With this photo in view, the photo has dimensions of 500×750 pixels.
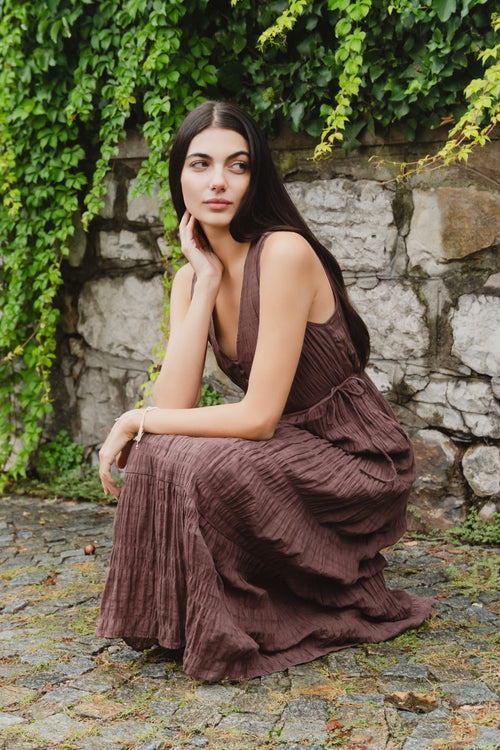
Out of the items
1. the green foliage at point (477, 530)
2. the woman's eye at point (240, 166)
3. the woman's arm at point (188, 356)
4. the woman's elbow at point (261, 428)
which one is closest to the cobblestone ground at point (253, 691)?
the green foliage at point (477, 530)

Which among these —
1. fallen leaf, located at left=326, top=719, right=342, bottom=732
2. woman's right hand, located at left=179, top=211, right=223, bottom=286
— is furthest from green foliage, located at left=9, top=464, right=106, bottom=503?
fallen leaf, located at left=326, top=719, right=342, bottom=732

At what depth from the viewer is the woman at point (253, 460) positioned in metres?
2.32

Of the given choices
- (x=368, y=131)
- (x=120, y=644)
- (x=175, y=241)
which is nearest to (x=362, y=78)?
(x=368, y=131)

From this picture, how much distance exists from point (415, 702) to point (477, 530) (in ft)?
4.79

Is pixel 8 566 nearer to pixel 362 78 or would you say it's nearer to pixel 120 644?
pixel 120 644

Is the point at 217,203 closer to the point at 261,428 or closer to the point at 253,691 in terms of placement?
the point at 261,428

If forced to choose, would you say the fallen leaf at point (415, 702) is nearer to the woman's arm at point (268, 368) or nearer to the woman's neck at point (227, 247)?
the woman's arm at point (268, 368)

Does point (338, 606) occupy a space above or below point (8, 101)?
below

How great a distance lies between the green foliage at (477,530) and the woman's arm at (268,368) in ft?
4.51

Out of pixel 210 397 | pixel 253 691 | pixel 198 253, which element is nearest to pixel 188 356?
pixel 198 253

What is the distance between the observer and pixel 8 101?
13.9 feet

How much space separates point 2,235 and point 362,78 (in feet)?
6.61

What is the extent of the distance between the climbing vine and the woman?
933 mm

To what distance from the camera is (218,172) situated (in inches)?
100
